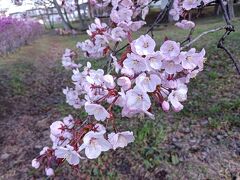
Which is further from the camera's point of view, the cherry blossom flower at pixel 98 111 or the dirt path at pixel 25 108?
the dirt path at pixel 25 108

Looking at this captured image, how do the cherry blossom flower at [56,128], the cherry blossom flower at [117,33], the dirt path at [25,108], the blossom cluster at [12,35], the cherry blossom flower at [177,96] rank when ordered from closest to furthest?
the cherry blossom flower at [177,96] < the cherry blossom flower at [56,128] < the cherry blossom flower at [117,33] < the dirt path at [25,108] < the blossom cluster at [12,35]

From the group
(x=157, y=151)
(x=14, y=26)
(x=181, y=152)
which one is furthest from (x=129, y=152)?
(x=14, y=26)

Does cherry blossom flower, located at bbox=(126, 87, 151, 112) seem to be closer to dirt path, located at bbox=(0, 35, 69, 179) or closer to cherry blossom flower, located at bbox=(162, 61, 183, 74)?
cherry blossom flower, located at bbox=(162, 61, 183, 74)

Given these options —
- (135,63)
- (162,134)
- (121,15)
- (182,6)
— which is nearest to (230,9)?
(162,134)

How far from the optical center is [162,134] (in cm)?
374

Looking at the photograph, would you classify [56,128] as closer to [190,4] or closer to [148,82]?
[148,82]

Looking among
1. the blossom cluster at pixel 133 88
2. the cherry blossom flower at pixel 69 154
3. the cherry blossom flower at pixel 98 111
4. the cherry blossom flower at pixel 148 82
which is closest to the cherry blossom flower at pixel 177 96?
the blossom cluster at pixel 133 88

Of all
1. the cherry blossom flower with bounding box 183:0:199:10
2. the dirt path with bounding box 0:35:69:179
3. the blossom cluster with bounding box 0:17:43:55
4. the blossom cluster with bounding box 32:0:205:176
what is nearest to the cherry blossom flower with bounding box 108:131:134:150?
the blossom cluster with bounding box 32:0:205:176

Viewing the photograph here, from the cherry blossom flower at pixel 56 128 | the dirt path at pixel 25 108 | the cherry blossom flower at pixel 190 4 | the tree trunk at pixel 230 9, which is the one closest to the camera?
the cherry blossom flower at pixel 56 128

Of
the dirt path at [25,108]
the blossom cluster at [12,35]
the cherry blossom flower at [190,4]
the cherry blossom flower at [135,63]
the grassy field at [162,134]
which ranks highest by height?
the cherry blossom flower at [190,4]

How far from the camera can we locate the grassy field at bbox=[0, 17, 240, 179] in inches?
129

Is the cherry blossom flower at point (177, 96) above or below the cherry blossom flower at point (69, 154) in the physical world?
above

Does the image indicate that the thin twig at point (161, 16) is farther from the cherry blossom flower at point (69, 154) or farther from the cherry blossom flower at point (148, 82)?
the cherry blossom flower at point (69, 154)

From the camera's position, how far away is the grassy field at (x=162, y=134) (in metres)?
3.28
